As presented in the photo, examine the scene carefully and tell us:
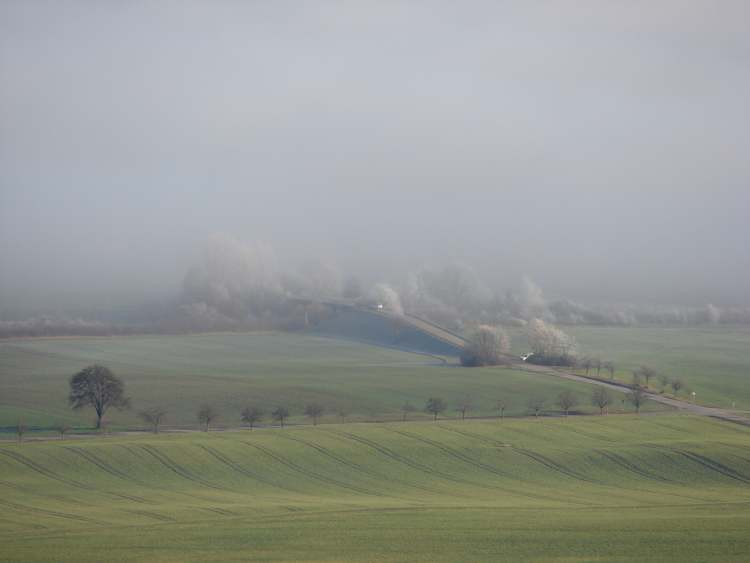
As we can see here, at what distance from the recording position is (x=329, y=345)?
184m

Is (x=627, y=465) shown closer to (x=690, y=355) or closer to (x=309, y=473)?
(x=309, y=473)

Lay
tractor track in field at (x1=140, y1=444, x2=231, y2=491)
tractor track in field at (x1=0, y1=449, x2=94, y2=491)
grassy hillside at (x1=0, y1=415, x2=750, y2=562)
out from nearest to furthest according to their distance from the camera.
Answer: grassy hillside at (x1=0, y1=415, x2=750, y2=562) < tractor track in field at (x1=0, y1=449, x2=94, y2=491) < tractor track in field at (x1=140, y1=444, x2=231, y2=491)

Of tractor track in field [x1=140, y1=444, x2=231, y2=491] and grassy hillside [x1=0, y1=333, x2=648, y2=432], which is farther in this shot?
grassy hillside [x1=0, y1=333, x2=648, y2=432]

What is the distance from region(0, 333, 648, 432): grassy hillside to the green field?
57.2ft

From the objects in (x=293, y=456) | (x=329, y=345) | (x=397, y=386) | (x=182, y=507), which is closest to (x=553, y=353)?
(x=397, y=386)

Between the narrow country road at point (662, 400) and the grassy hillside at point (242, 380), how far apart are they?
4975 millimetres

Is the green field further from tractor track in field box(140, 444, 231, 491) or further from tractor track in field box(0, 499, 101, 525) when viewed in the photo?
tractor track in field box(0, 499, 101, 525)

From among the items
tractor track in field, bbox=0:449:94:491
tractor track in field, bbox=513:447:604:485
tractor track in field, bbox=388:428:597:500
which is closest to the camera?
tractor track in field, bbox=0:449:94:491

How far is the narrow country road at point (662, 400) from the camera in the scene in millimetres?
97294

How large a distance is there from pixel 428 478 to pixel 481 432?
15.8 metres

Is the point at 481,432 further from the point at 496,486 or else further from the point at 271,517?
the point at 271,517

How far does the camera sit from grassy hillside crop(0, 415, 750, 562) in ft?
148

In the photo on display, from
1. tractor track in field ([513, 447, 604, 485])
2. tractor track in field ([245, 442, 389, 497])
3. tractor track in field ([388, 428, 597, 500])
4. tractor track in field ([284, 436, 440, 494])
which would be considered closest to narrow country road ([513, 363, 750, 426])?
tractor track in field ([513, 447, 604, 485])

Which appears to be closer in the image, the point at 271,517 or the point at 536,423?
the point at 271,517
